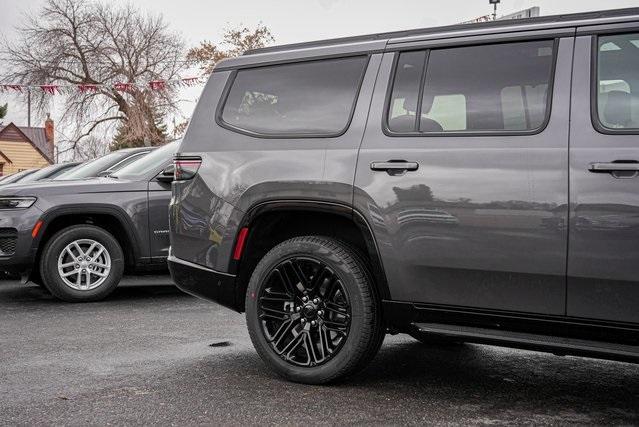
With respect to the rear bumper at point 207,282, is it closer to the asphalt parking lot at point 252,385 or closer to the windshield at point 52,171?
the asphalt parking lot at point 252,385

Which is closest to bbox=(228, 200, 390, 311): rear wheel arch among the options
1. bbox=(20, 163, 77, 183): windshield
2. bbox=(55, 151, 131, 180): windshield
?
bbox=(55, 151, 131, 180): windshield

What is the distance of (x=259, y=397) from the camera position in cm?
410

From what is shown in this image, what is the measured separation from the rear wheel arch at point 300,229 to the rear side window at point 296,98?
0.44 meters

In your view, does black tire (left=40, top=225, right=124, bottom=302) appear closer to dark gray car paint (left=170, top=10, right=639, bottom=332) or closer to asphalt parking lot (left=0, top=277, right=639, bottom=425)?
asphalt parking lot (left=0, top=277, right=639, bottom=425)

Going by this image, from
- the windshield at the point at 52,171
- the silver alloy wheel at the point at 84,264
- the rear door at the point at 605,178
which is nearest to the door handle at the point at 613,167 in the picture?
the rear door at the point at 605,178

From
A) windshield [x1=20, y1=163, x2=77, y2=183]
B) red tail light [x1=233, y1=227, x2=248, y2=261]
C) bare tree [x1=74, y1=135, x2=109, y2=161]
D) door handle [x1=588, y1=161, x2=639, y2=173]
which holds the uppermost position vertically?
bare tree [x1=74, y1=135, x2=109, y2=161]

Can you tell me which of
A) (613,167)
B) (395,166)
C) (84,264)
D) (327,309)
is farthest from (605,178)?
(84,264)

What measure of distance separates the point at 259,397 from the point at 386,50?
2013 millimetres

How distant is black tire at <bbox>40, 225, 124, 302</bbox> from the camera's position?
7730 mm

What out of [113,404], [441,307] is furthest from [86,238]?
[441,307]

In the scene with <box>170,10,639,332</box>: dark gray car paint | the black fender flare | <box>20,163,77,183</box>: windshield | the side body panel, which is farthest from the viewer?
<box>20,163,77,183</box>: windshield

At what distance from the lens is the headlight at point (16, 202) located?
25.5ft

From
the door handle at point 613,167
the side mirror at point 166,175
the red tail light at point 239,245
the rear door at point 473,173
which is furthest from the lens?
the side mirror at point 166,175

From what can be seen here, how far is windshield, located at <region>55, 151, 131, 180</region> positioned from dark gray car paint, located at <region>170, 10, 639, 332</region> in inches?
185
